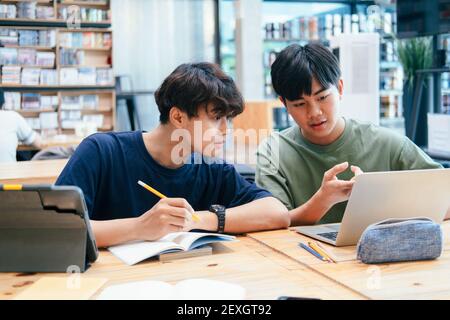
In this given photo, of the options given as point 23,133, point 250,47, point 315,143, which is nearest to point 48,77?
point 250,47

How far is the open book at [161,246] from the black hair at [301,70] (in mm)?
599

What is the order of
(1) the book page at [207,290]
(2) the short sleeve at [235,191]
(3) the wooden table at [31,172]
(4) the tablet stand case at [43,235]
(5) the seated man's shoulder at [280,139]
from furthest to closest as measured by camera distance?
(3) the wooden table at [31,172] → (5) the seated man's shoulder at [280,139] → (2) the short sleeve at [235,191] → (4) the tablet stand case at [43,235] → (1) the book page at [207,290]

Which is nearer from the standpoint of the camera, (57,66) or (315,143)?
(315,143)

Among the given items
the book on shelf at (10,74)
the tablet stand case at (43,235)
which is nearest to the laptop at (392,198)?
the tablet stand case at (43,235)

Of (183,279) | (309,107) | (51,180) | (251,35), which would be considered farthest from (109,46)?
(183,279)

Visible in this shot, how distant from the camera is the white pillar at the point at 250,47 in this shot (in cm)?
693

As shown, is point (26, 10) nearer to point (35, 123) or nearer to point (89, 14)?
point (89, 14)

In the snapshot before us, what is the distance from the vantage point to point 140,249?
134 cm

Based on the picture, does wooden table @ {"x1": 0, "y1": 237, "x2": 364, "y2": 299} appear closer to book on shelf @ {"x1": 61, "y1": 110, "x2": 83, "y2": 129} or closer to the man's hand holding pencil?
the man's hand holding pencil

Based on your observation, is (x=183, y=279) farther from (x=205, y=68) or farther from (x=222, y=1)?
(x=222, y=1)

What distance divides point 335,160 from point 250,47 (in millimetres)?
5271

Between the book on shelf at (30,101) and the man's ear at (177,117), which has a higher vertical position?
the book on shelf at (30,101)

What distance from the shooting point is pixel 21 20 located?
22.0 ft

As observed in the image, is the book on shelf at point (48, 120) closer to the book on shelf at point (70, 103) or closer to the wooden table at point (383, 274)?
the book on shelf at point (70, 103)
